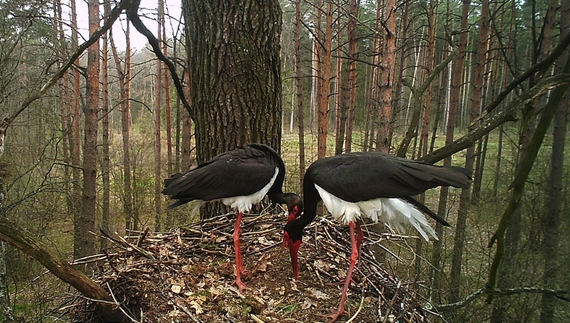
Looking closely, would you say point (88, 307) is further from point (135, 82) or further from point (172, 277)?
point (135, 82)

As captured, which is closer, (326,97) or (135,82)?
(326,97)

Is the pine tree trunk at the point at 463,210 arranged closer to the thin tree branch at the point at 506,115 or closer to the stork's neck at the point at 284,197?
the stork's neck at the point at 284,197

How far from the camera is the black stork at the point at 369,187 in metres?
2.78

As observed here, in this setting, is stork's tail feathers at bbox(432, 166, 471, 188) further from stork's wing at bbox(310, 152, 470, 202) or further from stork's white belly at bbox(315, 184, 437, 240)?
stork's white belly at bbox(315, 184, 437, 240)

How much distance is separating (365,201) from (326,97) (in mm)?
7366

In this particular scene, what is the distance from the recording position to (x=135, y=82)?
39500 mm

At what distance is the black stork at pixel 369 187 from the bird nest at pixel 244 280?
0.20 meters

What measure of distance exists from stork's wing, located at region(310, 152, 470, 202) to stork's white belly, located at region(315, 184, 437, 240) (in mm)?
71

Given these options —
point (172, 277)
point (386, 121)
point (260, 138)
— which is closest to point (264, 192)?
point (260, 138)

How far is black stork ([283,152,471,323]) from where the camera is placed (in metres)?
2.78

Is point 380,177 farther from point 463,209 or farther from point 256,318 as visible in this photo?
point 463,209

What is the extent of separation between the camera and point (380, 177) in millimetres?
2896

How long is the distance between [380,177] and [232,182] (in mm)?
1132

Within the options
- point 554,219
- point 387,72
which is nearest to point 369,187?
point 387,72
